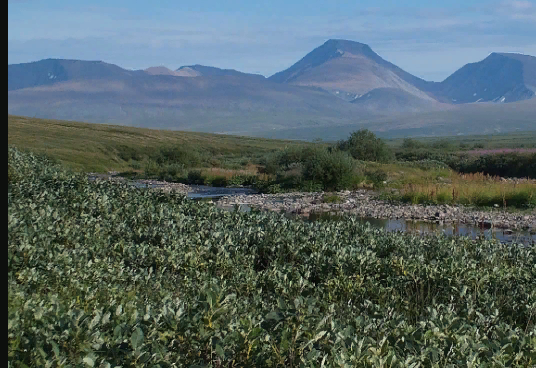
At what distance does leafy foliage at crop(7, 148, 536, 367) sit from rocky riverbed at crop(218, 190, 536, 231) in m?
9.90

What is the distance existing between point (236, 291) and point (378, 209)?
1750 centimetres

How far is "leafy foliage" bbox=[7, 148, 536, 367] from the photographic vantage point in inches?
132

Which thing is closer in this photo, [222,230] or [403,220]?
[222,230]

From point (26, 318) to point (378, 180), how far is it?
29787mm

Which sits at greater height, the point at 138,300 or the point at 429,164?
the point at 138,300

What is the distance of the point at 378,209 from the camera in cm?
2328

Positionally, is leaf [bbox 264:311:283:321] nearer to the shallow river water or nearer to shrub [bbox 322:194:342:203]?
the shallow river water

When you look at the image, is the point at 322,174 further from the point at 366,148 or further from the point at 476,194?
the point at 366,148

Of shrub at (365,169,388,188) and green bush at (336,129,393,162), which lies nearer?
shrub at (365,169,388,188)

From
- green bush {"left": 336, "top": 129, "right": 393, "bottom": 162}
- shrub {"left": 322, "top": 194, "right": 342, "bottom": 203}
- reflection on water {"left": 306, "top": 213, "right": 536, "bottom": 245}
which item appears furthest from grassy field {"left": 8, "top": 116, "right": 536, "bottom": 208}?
reflection on water {"left": 306, "top": 213, "right": 536, "bottom": 245}

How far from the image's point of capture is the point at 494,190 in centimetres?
2514
